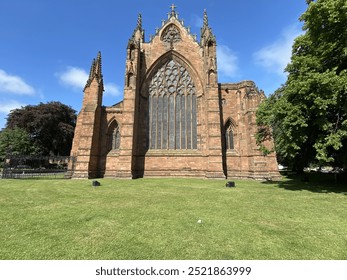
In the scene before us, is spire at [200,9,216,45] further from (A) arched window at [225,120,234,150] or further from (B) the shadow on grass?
(B) the shadow on grass

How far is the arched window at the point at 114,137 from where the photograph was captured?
21.0m

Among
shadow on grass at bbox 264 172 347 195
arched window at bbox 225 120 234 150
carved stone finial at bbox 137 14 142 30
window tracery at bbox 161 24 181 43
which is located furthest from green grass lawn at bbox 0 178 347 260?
carved stone finial at bbox 137 14 142 30

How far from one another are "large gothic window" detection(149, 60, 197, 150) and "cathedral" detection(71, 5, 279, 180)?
11 centimetres

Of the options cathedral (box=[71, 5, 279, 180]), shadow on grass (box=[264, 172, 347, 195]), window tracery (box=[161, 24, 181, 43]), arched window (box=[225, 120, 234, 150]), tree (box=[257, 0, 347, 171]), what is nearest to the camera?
tree (box=[257, 0, 347, 171])

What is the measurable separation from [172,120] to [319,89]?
1408cm

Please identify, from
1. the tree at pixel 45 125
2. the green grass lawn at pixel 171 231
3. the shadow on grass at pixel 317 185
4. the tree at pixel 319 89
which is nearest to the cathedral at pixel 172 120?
the shadow on grass at pixel 317 185

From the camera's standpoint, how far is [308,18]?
11.8 meters

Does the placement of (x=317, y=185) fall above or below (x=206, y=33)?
below

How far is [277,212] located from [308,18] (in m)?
12.5

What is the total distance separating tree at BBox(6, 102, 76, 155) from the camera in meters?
38.4

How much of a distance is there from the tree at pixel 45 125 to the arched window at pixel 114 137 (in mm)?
24860

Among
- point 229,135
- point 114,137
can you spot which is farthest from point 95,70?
point 229,135

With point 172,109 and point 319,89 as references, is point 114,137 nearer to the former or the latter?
point 172,109

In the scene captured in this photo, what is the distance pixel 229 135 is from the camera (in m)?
20.7
